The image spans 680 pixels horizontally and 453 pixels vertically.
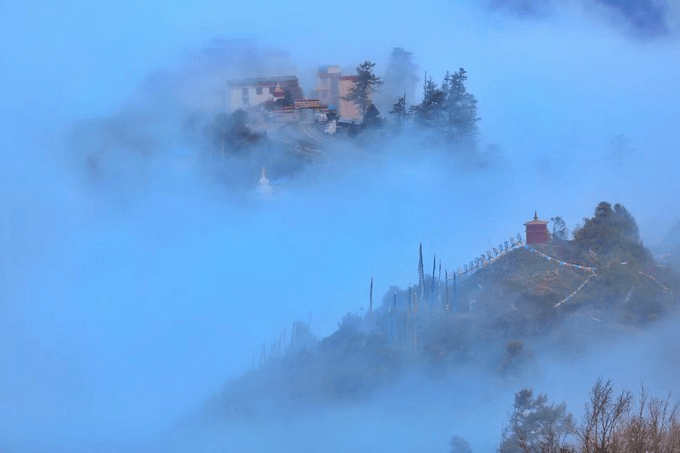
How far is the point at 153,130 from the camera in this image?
36.0 ft

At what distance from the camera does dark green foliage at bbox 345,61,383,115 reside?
36.9ft

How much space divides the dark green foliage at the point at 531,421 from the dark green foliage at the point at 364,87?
339 centimetres

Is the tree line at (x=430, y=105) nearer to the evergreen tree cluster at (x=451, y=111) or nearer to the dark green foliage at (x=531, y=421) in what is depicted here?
the evergreen tree cluster at (x=451, y=111)

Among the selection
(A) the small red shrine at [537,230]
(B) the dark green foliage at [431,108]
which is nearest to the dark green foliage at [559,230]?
(A) the small red shrine at [537,230]

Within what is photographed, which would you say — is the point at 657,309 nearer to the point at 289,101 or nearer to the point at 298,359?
the point at 298,359

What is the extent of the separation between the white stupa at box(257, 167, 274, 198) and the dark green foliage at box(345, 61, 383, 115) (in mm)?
1180

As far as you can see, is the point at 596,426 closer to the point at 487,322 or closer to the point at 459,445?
the point at 459,445

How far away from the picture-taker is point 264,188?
10.9m

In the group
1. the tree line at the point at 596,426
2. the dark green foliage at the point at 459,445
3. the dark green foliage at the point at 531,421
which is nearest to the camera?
the tree line at the point at 596,426

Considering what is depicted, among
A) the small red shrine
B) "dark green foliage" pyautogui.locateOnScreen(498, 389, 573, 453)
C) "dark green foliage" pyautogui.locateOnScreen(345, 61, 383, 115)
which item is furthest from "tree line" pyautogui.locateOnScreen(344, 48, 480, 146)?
"dark green foliage" pyautogui.locateOnScreen(498, 389, 573, 453)

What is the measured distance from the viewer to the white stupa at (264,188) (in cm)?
1085

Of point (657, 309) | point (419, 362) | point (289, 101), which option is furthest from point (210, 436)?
point (657, 309)

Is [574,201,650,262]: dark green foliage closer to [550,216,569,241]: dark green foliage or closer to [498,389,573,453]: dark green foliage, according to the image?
[550,216,569,241]: dark green foliage

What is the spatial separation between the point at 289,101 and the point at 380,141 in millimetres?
968
